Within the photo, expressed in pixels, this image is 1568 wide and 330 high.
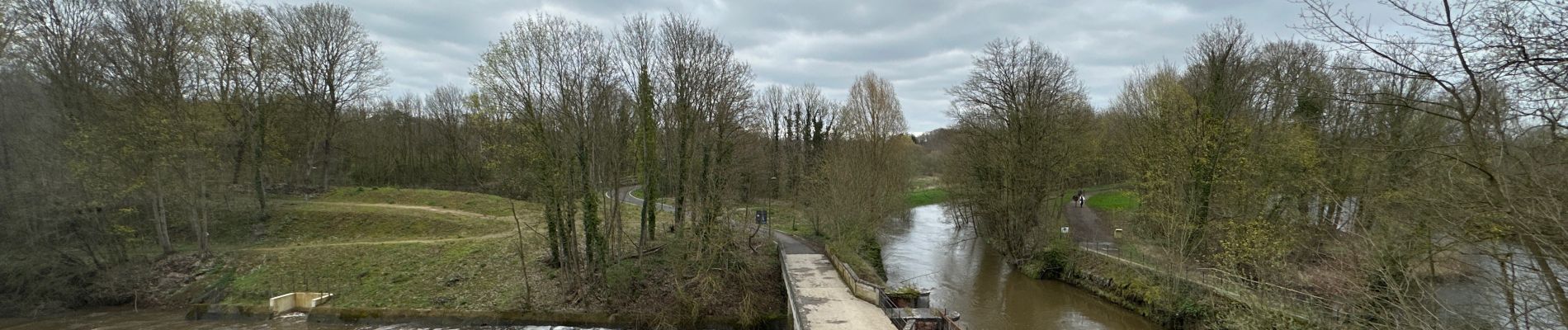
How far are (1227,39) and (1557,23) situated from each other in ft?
48.4

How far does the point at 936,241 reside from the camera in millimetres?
30031

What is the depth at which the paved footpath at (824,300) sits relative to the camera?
12.4 metres

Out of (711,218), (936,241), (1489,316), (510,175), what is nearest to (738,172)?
(711,218)

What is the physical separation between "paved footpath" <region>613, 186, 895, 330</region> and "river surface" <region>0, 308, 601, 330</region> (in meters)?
6.26

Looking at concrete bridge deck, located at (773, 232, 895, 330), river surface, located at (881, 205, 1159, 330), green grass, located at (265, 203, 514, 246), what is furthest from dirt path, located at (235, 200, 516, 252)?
river surface, located at (881, 205, 1159, 330)

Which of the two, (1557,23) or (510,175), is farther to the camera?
(510,175)

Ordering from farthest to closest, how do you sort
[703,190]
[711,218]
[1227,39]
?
1. [703,190]
2. [711,218]
3. [1227,39]

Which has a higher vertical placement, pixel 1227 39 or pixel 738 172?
pixel 1227 39

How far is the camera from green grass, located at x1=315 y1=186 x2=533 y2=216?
29266 mm

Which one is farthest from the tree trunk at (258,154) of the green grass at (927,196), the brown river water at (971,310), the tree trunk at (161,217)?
the green grass at (927,196)

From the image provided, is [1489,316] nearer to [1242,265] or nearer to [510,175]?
[1242,265]

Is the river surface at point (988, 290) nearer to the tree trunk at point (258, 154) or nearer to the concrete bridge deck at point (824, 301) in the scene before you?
the concrete bridge deck at point (824, 301)

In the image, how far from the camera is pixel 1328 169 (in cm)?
1485

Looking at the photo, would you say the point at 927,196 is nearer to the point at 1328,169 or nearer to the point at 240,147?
the point at 1328,169
